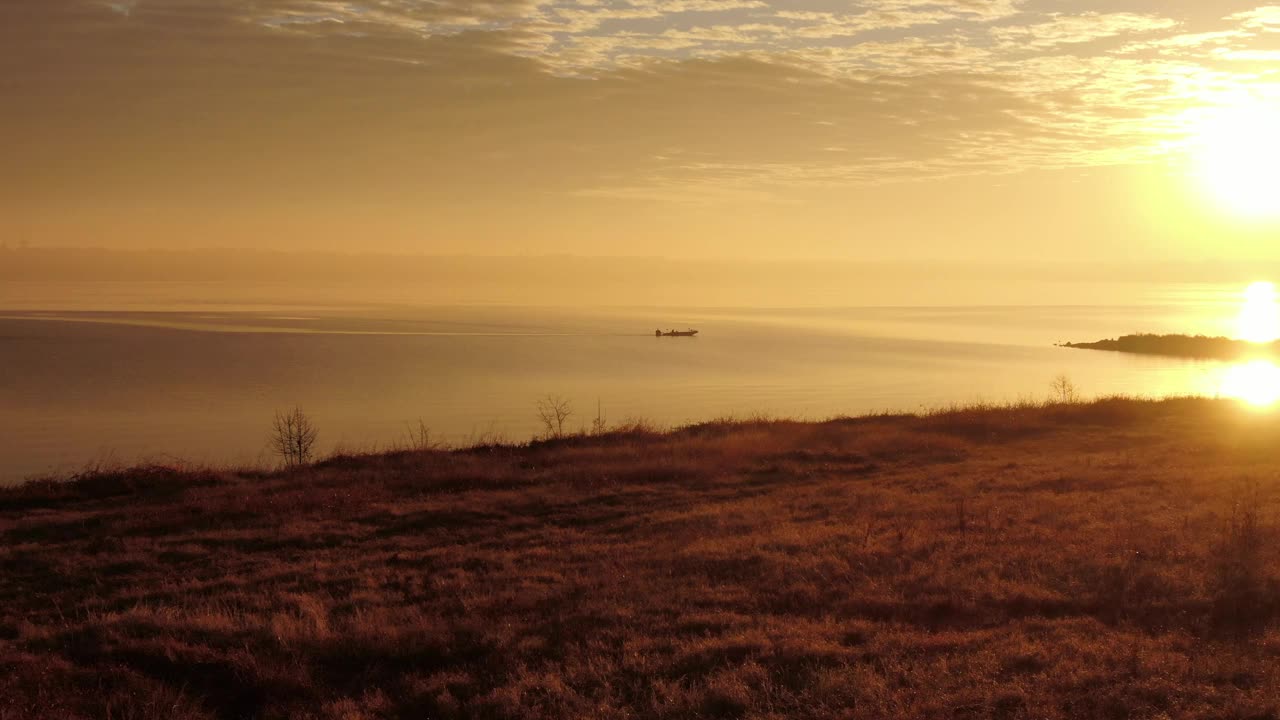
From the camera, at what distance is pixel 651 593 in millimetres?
10078

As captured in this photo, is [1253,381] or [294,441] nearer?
[294,441]

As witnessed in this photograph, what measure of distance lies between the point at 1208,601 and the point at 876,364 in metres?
67.7

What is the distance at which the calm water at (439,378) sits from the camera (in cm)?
3622

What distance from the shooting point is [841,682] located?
7203 mm

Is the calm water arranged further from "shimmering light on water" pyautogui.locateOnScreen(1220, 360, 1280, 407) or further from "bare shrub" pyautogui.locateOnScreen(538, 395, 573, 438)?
"shimmering light on water" pyautogui.locateOnScreen(1220, 360, 1280, 407)

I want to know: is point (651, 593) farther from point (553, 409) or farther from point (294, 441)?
point (553, 409)

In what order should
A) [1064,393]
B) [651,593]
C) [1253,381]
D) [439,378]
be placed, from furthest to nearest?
[439,378] < [1253,381] < [1064,393] < [651,593]

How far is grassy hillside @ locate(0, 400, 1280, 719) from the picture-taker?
7270mm

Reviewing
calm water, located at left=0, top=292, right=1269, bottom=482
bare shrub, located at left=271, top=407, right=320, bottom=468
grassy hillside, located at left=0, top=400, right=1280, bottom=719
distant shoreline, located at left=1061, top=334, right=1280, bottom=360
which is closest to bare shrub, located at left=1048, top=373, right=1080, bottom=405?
calm water, located at left=0, top=292, right=1269, bottom=482

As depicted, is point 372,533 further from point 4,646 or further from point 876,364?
point 876,364

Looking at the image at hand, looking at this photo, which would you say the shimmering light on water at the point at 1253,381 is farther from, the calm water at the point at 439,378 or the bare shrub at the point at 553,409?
the bare shrub at the point at 553,409

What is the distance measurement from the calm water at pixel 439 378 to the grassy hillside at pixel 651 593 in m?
14.8

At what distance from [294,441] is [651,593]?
2467 centimetres

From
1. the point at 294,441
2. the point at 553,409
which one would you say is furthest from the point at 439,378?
the point at 294,441
